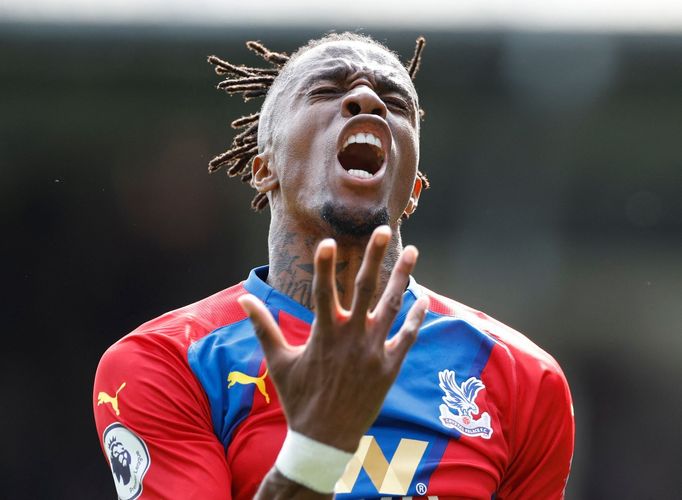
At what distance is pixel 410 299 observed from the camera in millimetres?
3143

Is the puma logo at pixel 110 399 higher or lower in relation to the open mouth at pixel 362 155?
lower

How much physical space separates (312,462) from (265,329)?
0.30m

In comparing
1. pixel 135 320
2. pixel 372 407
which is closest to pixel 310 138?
pixel 372 407

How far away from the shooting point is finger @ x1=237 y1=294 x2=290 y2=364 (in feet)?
6.87

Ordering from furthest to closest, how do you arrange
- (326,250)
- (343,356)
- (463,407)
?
(463,407), (343,356), (326,250)

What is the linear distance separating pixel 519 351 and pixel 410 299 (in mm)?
350

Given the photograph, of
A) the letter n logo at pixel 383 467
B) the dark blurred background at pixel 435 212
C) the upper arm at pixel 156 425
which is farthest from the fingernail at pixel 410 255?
the dark blurred background at pixel 435 212

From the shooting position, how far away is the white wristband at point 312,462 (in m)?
2.17

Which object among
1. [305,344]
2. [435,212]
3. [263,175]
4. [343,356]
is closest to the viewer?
[343,356]

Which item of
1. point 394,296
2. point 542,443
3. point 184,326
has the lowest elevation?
point 542,443

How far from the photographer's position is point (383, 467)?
2.71 metres

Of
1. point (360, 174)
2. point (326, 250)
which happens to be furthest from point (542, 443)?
point (326, 250)

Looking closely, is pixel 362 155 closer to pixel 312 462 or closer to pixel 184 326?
pixel 184 326

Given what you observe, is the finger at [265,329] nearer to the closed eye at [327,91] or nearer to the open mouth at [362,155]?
the open mouth at [362,155]
